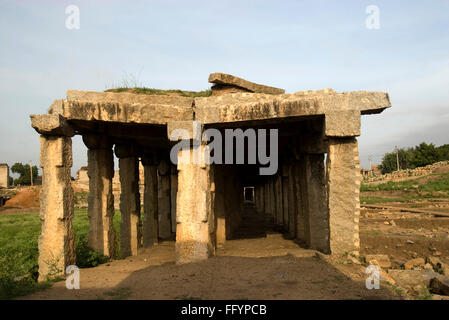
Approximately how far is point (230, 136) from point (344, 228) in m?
3.76

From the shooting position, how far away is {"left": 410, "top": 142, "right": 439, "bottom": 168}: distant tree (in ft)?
Answer: 148

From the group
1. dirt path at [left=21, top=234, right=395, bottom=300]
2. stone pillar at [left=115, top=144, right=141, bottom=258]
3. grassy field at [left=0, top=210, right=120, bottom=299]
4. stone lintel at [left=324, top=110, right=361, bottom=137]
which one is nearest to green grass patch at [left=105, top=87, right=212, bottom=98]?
stone pillar at [left=115, top=144, right=141, bottom=258]

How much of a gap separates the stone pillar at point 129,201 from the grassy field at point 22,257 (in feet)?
Answer: 4.32

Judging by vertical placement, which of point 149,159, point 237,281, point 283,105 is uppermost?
point 283,105

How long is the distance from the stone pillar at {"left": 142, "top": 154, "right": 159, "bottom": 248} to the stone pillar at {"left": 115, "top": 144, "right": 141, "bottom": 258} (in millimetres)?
1469

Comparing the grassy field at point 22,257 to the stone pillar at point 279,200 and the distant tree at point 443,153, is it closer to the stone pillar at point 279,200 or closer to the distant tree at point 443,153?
A: the stone pillar at point 279,200

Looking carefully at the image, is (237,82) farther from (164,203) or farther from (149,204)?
(164,203)

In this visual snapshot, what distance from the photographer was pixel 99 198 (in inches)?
360

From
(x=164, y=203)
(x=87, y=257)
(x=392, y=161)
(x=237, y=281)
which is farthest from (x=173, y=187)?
(x=392, y=161)

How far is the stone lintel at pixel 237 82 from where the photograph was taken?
7.82 m

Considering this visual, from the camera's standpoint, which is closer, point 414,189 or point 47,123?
point 47,123

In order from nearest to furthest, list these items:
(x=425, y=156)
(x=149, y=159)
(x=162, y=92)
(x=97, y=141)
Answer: (x=162, y=92) < (x=97, y=141) < (x=149, y=159) < (x=425, y=156)

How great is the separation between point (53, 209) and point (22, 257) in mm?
5110
